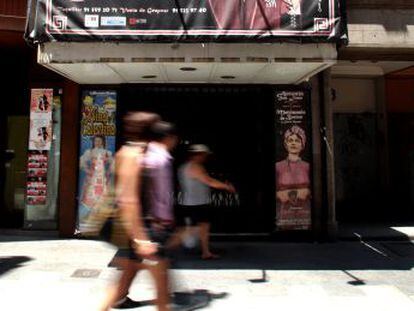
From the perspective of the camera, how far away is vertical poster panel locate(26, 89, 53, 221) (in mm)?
10664

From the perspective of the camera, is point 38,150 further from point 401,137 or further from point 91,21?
point 401,137

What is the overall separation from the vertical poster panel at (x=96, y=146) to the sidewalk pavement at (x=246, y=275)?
100cm

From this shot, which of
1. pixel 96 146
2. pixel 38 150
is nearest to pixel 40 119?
pixel 38 150

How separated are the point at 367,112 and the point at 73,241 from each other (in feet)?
27.0

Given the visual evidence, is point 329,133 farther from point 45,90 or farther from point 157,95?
point 45,90

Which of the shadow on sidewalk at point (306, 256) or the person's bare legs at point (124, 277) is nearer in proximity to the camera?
the person's bare legs at point (124, 277)

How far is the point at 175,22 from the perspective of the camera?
8.23m

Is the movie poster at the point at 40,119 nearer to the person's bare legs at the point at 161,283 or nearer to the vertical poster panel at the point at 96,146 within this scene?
the vertical poster panel at the point at 96,146

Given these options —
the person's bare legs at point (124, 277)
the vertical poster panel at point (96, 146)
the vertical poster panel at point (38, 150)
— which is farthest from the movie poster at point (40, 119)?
the person's bare legs at point (124, 277)

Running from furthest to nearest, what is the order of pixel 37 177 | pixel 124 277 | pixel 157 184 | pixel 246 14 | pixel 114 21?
pixel 37 177 < pixel 246 14 < pixel 114 21 < pixel 124 277 < pixel 157 184

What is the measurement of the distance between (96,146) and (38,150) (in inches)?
46.2

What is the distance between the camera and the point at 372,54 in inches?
440

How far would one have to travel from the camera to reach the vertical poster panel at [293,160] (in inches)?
415

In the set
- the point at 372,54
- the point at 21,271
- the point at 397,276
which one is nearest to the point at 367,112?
the point at 372,54
